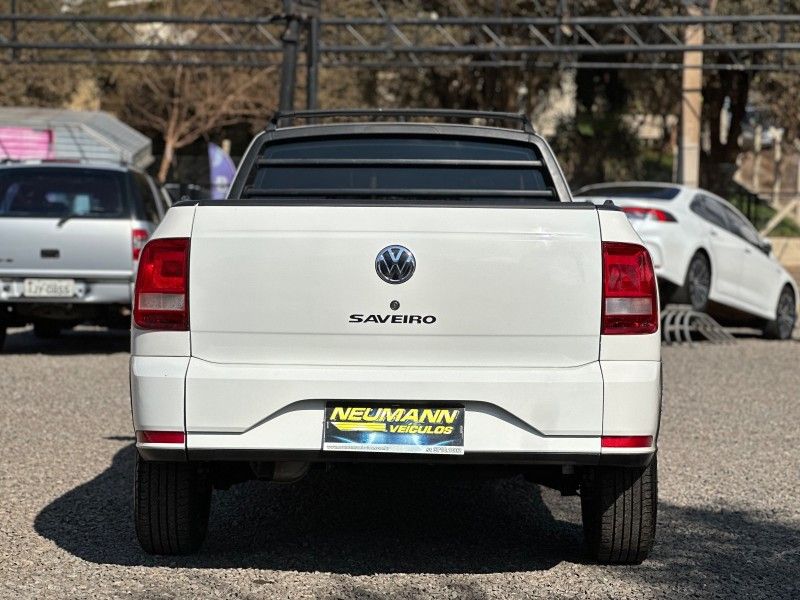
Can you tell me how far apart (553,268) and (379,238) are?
0.61 metres

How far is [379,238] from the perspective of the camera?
503 cm

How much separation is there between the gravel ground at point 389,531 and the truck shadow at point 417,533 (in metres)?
0.01

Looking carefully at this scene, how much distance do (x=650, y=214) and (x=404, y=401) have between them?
1091 cm

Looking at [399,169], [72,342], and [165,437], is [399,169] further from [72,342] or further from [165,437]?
[72,342]

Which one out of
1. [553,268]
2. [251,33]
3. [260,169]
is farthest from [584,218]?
[251,33]

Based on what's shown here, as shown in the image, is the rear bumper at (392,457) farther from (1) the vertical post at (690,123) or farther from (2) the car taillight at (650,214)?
(1) the vertical post at (690,123)

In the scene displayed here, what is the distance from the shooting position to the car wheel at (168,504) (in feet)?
17.7

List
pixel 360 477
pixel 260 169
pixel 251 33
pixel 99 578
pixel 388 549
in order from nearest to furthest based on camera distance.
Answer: pixel 99 578 < pixel 388 549 < pixel 260 169 < pixel 360 477 < pixel 251 33

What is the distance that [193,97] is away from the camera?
42.8 meters

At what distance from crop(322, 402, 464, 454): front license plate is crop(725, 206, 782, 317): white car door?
12.3 meters

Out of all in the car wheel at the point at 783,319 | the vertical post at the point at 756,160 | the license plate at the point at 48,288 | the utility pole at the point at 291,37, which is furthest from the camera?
the vertical post at the point at 756,160

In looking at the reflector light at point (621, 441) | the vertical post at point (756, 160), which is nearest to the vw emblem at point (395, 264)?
the reflector light at point (621, 441)

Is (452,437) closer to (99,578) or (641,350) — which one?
(641,350)

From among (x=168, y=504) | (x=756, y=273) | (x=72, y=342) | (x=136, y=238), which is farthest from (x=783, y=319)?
(x=168, y=504)
